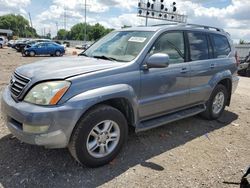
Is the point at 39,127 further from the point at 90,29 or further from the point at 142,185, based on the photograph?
the point at 90,29

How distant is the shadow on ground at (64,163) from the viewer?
334cm

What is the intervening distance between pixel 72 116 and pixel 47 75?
60 cm

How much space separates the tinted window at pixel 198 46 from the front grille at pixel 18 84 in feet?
9.37

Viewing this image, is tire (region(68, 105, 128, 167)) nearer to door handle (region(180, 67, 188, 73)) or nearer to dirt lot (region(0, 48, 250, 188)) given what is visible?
dirt lot (region(0, 48, 250, 188))

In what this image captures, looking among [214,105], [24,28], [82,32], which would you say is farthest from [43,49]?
[24,28]

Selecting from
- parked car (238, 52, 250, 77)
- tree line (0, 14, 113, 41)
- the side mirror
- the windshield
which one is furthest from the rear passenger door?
tree line (0, 14, 113, 41)

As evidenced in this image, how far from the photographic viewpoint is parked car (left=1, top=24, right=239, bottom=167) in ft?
10.6

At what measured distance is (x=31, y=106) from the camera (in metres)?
3.20

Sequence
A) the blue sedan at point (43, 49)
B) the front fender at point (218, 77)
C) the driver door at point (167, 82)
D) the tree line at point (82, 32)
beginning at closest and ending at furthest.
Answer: the driver door at point (167, 82) → the front fender at point (218, 77) → the blue sedan at point (43, 49) → the tree line at point (82, 32)

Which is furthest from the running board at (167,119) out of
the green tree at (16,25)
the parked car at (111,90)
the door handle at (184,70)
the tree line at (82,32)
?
the green tree at (16,25)

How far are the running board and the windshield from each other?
100 cm

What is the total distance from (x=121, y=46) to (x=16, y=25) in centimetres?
13682

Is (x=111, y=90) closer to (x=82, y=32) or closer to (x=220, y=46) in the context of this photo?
(x=220, y=46)

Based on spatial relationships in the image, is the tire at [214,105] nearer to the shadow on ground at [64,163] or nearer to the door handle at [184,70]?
the shadow on ground at [64,163]
